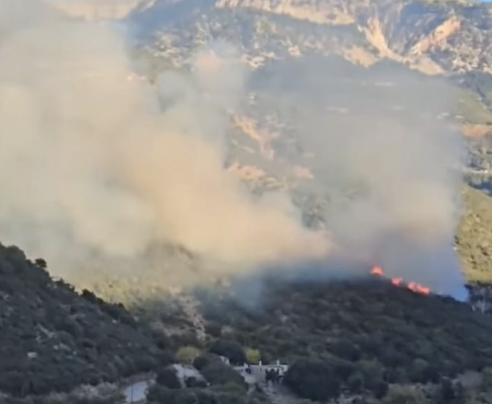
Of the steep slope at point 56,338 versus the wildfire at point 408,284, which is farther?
the wildfire at point 408,284

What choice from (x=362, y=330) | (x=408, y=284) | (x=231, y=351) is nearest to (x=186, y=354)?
(x=231, y=351)

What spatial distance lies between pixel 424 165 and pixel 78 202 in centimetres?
4183

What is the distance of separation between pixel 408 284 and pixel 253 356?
25467 millimetres

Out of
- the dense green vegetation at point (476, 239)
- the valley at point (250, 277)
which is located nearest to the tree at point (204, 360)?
the valley at point (250, 277)

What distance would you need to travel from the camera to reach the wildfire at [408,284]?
255ft

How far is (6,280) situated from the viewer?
4591 centimetres

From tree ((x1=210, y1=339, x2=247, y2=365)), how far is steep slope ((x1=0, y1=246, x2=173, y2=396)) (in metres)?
3.32

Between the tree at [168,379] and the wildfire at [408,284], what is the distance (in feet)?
117

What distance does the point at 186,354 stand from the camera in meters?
50.3

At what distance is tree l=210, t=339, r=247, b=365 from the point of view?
54.6 m

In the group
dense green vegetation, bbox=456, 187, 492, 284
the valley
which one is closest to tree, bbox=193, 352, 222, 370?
the valley

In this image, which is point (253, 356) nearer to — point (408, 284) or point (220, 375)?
point (220, 375)

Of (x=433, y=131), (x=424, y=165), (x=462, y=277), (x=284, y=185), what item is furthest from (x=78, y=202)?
(x=433, y=131)

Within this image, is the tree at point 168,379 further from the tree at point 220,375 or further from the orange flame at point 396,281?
the orange flame at point 396,281
